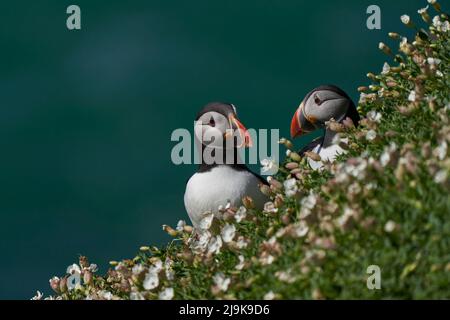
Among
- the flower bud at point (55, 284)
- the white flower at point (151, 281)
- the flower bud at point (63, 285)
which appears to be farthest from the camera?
the flower bud at point (55, 284)

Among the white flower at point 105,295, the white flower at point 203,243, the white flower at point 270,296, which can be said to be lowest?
the white flower at point 270,296

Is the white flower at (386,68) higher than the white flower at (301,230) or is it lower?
higher

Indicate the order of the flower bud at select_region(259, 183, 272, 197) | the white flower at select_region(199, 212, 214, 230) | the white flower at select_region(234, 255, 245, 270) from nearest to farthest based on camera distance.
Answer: the white flower at select_region(234, 255, 245, 270), the white flower at select_region(199, 212, 214, 230), the flower bud at select_region(259, 183, 272, 197)

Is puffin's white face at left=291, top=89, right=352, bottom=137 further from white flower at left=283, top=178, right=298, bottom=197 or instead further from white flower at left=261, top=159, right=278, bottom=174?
white flower at left=283, top=178, right=298, bottom=197

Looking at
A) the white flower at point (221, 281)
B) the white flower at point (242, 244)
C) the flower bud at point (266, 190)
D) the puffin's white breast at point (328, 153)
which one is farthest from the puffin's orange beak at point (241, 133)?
the white flower at point (221, 281)

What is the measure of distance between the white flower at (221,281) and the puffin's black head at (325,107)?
394cm

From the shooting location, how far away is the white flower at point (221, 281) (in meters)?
6.94

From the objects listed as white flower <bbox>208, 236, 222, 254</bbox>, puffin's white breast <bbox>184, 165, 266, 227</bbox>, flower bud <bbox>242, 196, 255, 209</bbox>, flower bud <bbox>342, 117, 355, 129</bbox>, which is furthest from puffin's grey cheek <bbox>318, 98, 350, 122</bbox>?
white flower <bbox>208, 236, 222, 254</bbox>

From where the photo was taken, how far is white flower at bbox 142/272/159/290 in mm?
7656

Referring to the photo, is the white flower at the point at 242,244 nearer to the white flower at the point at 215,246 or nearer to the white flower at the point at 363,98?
the white flower at the point at 215,246

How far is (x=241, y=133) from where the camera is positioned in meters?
9.34

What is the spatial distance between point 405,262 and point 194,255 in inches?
122

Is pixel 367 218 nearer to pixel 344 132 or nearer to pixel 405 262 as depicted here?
pixel 405 262
